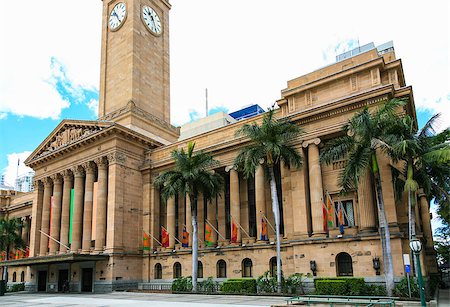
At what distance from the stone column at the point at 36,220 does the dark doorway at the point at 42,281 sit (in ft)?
8.80

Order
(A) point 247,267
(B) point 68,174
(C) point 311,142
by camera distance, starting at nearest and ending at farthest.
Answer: (C) point 311,142 < (A) point 247,267 < (B) point 68,174

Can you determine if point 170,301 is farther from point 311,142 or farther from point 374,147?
point 374,147

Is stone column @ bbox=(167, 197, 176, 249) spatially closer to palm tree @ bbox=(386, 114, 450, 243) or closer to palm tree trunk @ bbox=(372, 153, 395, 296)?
palm tree trunk @ bbox=(372, 153, 395, 296)

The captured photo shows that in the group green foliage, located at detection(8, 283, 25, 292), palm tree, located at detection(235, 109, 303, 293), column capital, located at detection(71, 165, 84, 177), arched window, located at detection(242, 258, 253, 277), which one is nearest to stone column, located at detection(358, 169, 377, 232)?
palm tree, located at detection(235, 109, 303, 293)

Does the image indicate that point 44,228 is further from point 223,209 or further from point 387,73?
point 387,73

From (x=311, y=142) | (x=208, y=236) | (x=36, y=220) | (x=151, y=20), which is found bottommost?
(x=208, y=236)

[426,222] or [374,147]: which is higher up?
[374,147]

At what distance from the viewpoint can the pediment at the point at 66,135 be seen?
44.6 m

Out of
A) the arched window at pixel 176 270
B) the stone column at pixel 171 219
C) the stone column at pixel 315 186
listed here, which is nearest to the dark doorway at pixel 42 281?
the stone column at pixel 171 219

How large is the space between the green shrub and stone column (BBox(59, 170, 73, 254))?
97.0ft

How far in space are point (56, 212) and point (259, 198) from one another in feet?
85.2

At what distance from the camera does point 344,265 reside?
95.7 feet

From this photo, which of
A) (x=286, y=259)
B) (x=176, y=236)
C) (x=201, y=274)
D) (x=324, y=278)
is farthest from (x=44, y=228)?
(x=324, y=278)

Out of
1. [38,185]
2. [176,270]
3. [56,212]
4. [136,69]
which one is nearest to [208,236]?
[176,270]
